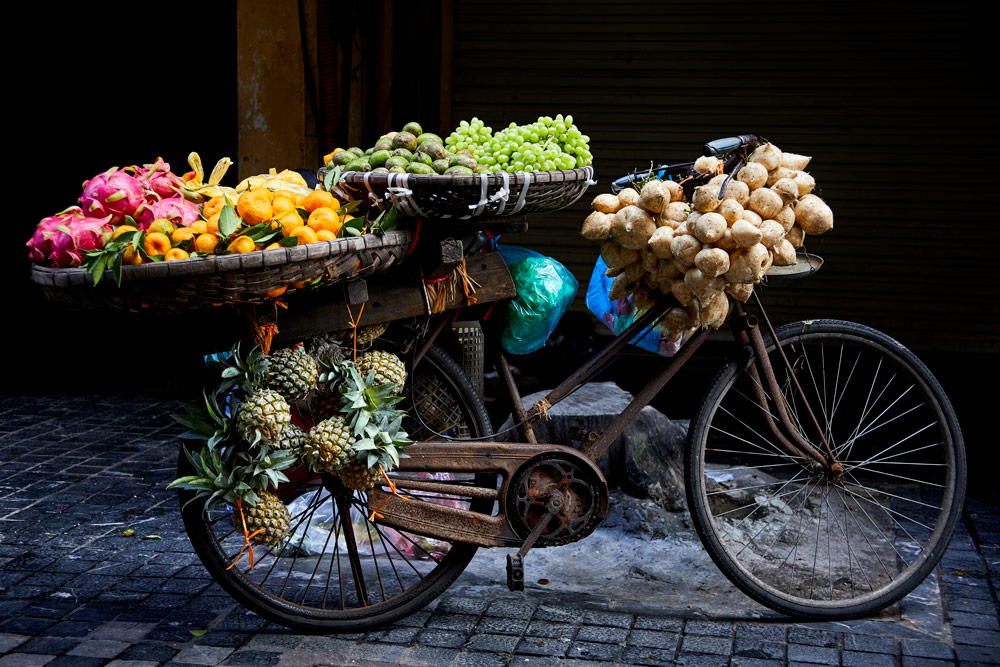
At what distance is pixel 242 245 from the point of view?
289 centimetres

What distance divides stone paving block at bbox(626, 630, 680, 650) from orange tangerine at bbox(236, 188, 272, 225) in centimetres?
194

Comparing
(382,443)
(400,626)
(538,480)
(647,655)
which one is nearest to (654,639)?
(647,655)

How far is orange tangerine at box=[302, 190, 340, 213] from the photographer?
3.20m

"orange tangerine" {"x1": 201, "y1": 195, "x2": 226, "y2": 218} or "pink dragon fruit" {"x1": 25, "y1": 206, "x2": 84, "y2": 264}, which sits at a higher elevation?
"orange tangerine" {"x1": 201, "y1": 195, "x2": 226, "y2": 218}

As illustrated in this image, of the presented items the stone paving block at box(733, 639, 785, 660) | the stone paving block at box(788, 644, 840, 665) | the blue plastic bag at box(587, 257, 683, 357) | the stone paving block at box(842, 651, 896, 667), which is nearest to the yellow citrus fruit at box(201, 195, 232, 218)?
the blue plastic bag at box(587, 257, 683, 357)

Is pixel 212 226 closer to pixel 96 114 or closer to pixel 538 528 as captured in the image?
pixel 538 528

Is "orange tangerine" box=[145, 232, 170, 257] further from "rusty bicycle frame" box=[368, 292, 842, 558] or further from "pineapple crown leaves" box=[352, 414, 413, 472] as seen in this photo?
"rusty bicycle frame" box=[368, 292, 842, 558]

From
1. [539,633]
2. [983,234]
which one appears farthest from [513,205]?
[983,234]

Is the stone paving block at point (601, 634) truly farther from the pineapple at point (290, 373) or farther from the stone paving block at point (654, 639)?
the pineapple at point (290, 373)

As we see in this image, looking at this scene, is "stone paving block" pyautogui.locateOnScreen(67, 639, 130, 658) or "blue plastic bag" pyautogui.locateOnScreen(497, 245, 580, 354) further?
"blue plastic bag" pyautogui.locateOnScreen(497, 245, 580, 354)

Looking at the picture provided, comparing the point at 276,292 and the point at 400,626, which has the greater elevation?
the point at 276,292

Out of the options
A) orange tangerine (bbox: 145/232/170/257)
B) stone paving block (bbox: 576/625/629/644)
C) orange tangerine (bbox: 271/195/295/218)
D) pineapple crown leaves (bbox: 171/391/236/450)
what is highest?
orange tangerine (bbox: 271/195/295/218)

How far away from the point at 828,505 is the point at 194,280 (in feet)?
10.0

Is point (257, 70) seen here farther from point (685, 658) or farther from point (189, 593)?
point (685, 658)
